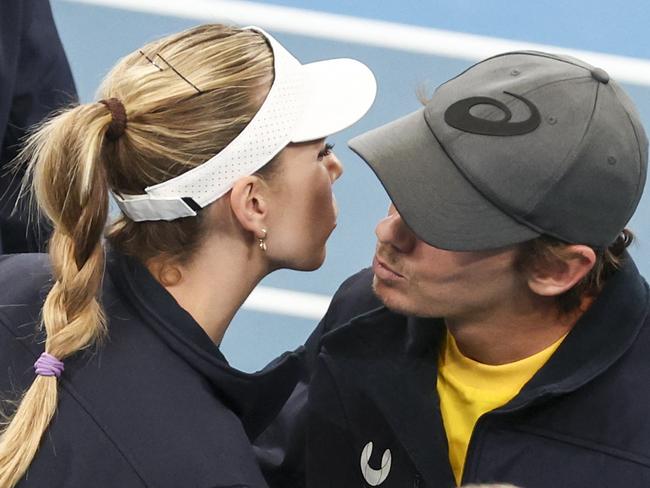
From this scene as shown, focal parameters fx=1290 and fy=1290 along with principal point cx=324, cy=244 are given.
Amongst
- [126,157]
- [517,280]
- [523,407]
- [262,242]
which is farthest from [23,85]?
[523,407]

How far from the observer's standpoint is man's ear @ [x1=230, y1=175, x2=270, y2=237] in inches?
89.4

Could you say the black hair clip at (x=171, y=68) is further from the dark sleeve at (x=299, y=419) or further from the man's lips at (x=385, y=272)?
the dark sleeve at (x=299, y=419)

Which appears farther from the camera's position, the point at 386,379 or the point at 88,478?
the point at 386,379

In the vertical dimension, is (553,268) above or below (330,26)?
above

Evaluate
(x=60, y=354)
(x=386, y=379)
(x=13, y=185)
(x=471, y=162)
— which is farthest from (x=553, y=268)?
(x=13, y=185)

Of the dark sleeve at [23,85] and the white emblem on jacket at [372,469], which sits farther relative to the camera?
the dark sleeve at [23,85]

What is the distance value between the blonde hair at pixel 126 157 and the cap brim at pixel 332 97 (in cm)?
10

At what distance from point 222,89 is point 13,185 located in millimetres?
861

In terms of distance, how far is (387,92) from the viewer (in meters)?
4.92

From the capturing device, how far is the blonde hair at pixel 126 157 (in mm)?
2080

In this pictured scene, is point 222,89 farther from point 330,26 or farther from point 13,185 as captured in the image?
point 330,26

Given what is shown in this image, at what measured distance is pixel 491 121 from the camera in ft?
7.22

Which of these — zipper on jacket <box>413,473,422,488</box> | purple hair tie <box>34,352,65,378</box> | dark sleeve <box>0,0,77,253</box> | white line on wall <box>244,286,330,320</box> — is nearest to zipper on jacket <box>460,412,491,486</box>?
zipper on jacket <box>413,473,422,488</box>

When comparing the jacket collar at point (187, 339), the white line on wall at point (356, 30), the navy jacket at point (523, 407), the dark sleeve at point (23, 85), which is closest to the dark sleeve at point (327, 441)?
the navy jacket at point (523, 407)
